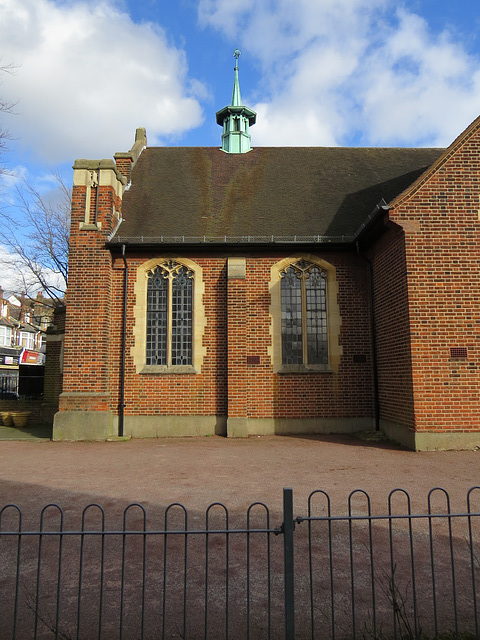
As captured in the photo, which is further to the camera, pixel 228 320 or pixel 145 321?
pixel 145 321

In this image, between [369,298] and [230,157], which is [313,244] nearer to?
[369,298]

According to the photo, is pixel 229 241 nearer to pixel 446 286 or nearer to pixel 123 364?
pixel 123 364

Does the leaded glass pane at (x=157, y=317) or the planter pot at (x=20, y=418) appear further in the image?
the planter pot at (x=20, y=418)

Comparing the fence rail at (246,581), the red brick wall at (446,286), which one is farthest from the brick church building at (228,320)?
the fence rail at (246,581)

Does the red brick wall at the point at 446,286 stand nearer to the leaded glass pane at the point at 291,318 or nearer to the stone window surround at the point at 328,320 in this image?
the stone window surround at the point at 328,320

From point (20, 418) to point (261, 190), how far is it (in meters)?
11.9

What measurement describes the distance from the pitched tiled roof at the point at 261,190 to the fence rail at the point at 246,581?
30.2 ft

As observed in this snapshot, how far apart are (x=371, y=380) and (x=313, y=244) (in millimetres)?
4323

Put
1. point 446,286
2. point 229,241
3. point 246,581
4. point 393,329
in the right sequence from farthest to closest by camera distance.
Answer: point 229,241, point 393,329, point 446,286, point 246,581

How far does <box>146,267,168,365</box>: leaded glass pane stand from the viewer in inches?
491

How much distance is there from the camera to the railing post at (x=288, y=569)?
9.04ft

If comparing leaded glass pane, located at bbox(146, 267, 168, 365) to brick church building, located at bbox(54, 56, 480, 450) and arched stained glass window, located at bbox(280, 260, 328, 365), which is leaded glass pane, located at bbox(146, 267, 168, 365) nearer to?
brick church building, located at bbox(54, 56, 480, 450)

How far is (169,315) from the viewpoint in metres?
12.6

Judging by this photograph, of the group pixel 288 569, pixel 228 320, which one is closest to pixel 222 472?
pixel 288 569
